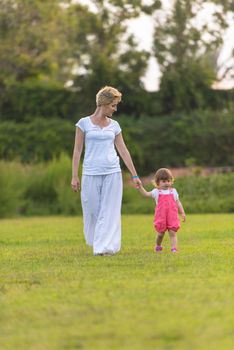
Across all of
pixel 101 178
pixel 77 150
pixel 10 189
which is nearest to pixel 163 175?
pixel 101 178

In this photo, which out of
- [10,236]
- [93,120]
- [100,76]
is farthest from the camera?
[100,76]

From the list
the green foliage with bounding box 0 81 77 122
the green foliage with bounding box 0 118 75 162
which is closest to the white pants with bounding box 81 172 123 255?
the green foliage with bounding box 0 118 75 162

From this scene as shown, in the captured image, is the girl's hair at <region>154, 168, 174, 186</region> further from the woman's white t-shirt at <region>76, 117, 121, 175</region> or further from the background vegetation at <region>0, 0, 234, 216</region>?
the background vegetation at <region>0, 0, 234, 216</region>

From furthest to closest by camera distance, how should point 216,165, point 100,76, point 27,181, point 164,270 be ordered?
point 100,76 → point 216,165 → point 27,181 → point 164,270

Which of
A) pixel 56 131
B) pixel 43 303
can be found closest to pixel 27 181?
pixel 56 131

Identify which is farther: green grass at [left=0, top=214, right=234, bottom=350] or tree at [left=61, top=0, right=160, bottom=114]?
tree at [left=61, top=0, right=160, bottom=114]

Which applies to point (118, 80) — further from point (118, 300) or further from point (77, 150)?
point (118, 300)

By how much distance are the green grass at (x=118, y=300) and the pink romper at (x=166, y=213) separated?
0.38 m

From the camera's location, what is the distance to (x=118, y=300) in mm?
8773

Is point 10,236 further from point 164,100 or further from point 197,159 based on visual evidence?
point 164,100

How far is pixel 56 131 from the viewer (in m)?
49.7

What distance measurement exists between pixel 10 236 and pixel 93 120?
7465 millimetres

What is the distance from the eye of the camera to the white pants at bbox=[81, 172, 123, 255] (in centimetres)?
1405

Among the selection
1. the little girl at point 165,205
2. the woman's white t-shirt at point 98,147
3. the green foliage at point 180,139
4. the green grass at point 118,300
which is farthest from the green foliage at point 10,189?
the woman's white t-shirt at point 98,147
